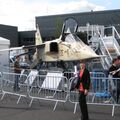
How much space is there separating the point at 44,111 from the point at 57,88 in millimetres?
1094

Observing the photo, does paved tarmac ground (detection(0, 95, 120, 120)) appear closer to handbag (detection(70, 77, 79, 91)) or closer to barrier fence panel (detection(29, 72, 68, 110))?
barrier fence panel (detection(29, 72, 68, 110))

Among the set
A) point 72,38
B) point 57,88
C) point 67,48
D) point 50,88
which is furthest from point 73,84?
point 72,38

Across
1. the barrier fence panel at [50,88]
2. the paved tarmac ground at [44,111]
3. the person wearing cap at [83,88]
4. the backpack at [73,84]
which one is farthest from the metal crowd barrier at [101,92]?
the person wearing cap at [83,88]

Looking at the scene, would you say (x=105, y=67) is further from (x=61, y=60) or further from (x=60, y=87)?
(x=60, y=87)

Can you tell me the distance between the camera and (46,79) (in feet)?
46.3

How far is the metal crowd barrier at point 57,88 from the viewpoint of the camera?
1259 centimetres

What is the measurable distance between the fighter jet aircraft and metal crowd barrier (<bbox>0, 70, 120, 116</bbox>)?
3.78 metres

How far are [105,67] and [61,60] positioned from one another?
2319 millimetres

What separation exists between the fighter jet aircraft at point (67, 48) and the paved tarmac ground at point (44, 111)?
15.8 feet

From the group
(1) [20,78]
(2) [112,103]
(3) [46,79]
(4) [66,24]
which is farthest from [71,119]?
(4) [66,24]

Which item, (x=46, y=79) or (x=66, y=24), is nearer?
(x=46, y=79)

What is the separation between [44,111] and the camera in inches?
514

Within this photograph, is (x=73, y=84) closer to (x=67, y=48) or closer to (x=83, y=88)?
(x=83, y=88)

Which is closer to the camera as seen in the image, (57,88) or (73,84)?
(73,84)
